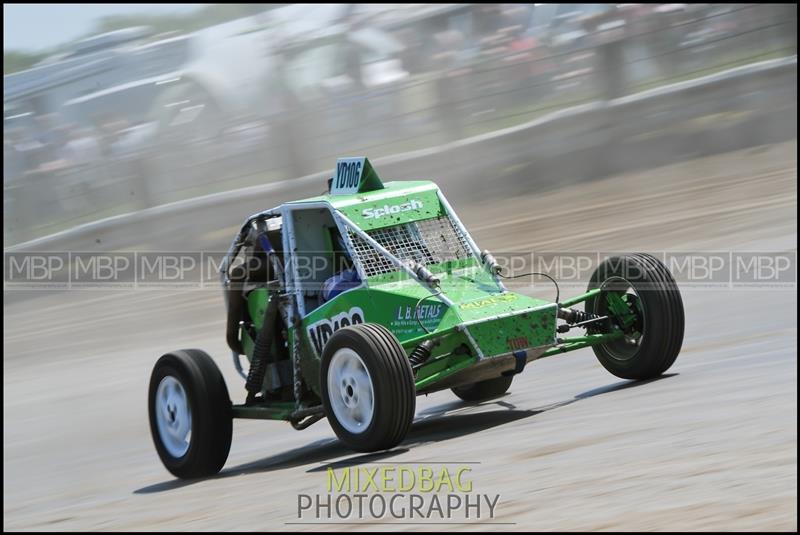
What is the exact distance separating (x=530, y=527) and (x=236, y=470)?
355 cm

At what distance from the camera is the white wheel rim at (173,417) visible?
8.56 meters

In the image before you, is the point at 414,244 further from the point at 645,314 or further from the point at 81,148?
the point at 81,148

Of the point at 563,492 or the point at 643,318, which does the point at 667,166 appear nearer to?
the point at 643,318

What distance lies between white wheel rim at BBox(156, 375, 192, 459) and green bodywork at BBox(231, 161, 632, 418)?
2.12 feet

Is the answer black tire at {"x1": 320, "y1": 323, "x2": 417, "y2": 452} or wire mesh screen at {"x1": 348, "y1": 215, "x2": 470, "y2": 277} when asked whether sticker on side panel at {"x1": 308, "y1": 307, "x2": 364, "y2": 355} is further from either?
black tire at {"x1": 320, "y1": 323, "x2": 417, "y2": 452}

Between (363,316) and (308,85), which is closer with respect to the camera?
(363,316)

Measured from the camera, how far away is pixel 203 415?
8.33m

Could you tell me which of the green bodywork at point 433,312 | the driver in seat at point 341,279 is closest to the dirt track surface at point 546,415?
the green bodywork at point 433,312

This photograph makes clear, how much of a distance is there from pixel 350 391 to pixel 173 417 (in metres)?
1.71

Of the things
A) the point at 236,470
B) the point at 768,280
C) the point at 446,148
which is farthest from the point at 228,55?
the point at 236,470

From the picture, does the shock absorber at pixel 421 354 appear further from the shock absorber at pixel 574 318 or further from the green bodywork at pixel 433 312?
the shock absorber at pixel 574 318

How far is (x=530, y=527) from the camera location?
5410 mm

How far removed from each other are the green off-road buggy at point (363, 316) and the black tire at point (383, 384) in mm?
88

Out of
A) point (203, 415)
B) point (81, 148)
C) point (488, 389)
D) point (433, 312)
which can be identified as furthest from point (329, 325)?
point (81, 148)
